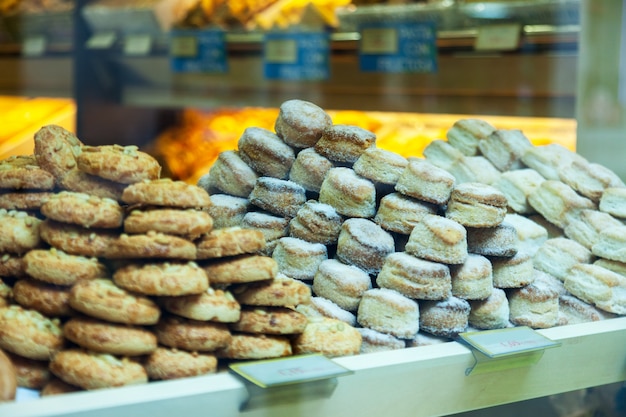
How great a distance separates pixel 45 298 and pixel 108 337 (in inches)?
4.7

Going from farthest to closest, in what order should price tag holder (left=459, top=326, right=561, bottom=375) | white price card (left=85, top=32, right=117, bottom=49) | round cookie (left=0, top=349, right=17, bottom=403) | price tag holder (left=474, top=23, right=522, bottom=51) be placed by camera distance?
white price card (left=85, top=32, right=117, bottom=49), price tag holder (left=474, top=23, right=522, bottom=51), price tag holder (left=459, top=326, right=561, bottom=375), round cookie (left=0, top=349, right=17, bottom=403)

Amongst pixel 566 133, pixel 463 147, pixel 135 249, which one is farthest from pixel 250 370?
pixel 566 133

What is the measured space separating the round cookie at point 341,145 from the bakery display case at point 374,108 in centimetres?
25

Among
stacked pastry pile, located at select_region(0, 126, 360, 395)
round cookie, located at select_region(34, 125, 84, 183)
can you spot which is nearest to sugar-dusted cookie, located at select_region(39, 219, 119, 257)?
stacked pastry pile, located at select_region(0, 126, 360, 395)

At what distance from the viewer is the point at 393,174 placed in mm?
1364

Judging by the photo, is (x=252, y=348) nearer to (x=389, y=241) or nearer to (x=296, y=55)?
(x=389, y=241)

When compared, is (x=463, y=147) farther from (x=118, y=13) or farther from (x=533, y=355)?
(x=118, y=13)

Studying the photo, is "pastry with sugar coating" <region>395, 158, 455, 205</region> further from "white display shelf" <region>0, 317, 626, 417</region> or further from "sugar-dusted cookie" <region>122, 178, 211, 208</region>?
"sugar-dusted cookie" <region>122, 178, 211, 208</region>

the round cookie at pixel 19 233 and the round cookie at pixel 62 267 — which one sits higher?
the round cookie at pixel 19 233

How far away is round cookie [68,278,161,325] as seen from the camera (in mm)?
942

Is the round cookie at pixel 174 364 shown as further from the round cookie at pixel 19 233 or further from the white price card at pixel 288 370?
the round cookie at pixel 19 233

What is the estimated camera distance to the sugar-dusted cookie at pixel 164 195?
1018 millimetres

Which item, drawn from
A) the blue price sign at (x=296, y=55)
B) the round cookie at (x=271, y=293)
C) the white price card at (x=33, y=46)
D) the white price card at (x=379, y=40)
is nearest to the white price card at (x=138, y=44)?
the white price card at (x=33, y=46)

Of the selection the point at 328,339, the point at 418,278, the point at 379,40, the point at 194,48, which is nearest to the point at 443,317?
the point at 418,278
